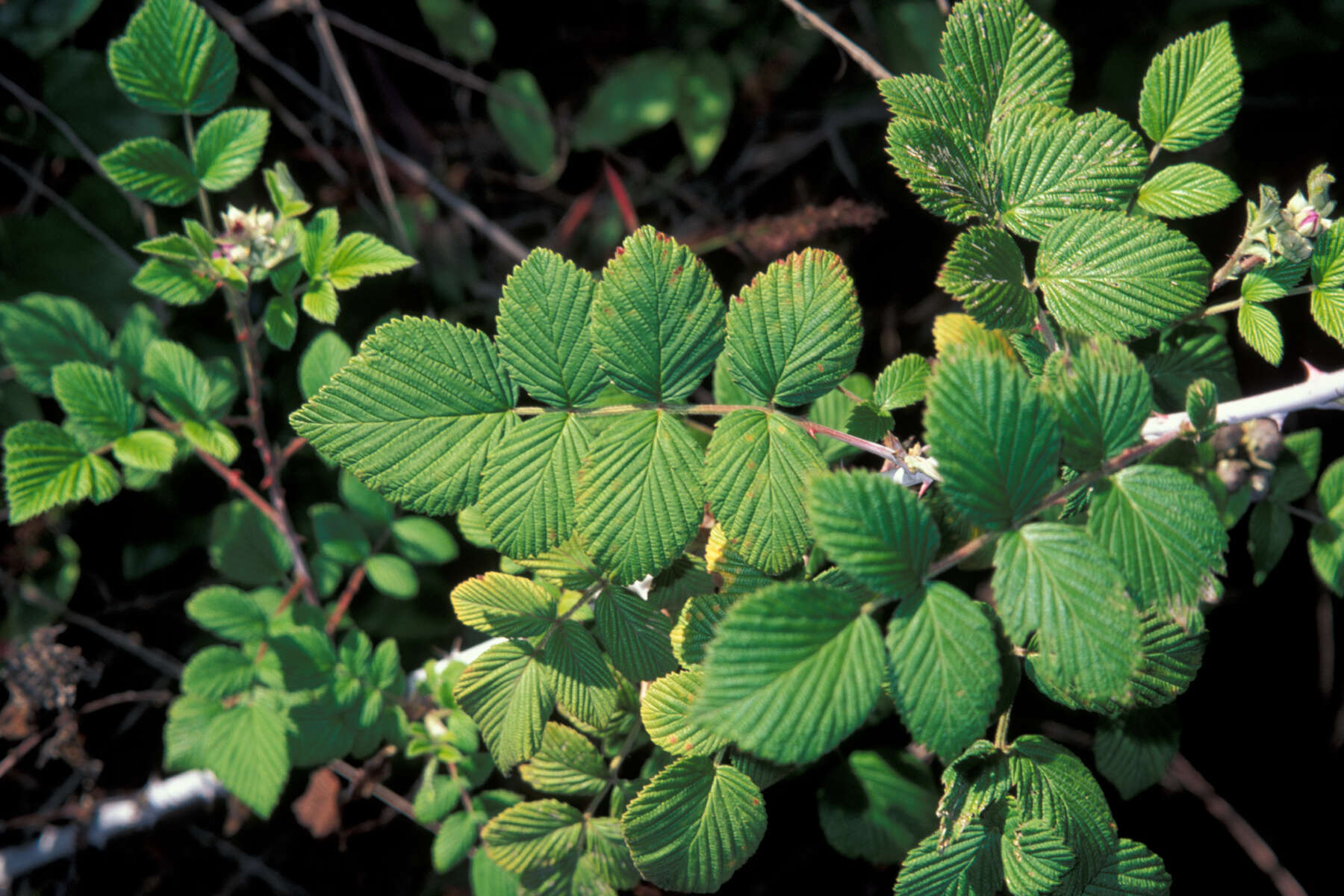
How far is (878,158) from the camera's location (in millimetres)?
2238

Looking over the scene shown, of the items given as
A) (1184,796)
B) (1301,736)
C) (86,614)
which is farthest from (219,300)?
(1301,736)

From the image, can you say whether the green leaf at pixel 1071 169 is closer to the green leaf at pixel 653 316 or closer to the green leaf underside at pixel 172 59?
the green leaf at pixel 653 316

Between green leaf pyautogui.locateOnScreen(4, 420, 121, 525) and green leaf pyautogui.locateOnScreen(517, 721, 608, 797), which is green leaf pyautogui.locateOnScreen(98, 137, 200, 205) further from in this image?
green leaf pyautogui.locateOnScreen(517, 721, 608, 797)

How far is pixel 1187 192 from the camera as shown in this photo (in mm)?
1069

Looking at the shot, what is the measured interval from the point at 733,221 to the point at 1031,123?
128 cm

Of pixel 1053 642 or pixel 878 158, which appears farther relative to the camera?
pixel 878 158

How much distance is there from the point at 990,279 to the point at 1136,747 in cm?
90

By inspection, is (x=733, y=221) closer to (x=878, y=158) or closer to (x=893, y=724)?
(x=878, y=158)

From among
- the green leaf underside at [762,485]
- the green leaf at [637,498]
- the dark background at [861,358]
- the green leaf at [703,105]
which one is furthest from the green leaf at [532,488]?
the green leaf at [703,105]

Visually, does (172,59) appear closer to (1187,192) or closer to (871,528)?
(871,528)

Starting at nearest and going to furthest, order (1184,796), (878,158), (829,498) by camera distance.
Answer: (829,498), (1184,796), (878,158)

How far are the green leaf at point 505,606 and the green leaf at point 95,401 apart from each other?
82cm

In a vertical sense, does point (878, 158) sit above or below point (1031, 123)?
below

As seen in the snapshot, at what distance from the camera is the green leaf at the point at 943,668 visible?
2.49 ft
